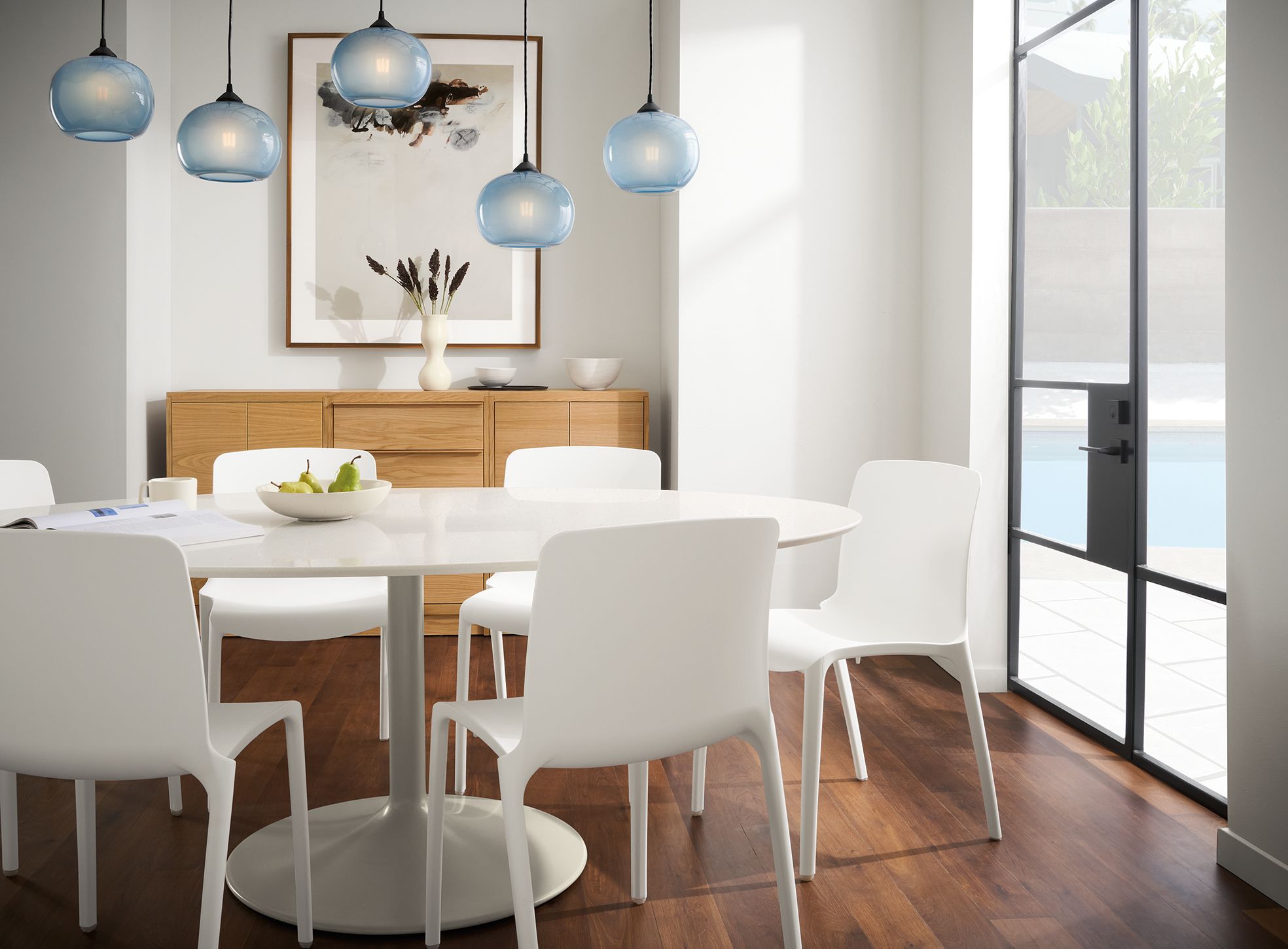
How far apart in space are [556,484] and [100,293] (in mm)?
2264

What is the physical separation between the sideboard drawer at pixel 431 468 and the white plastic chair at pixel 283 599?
1.22 m

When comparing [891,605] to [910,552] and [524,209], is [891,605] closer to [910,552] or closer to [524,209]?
[910,552]

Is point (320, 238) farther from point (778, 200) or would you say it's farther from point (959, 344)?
point (959, 344)

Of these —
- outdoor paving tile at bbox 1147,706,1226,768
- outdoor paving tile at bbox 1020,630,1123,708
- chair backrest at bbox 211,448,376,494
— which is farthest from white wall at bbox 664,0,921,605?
outdoor paving tile at bbox 1147,706,1226,768

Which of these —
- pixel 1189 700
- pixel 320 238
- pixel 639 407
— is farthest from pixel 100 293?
pixel 1189 700

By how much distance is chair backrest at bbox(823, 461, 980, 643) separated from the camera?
234 centimetres

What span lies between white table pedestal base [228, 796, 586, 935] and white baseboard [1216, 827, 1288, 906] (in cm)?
133

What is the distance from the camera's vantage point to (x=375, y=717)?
3178 mm

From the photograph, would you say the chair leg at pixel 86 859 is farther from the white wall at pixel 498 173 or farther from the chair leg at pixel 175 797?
the white wall at pixel 498 173

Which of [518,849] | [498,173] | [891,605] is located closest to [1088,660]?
[891,605]

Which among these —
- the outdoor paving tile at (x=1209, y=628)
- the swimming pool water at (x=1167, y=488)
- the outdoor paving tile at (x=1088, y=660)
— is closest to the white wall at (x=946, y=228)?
the swimming pool water at (x=1167, y=488)

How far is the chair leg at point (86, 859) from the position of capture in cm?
188

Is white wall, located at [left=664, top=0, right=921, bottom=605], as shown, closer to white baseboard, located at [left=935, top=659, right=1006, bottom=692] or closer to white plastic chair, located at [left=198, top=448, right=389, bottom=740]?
white baseboard, located at [left=935, top=659, right=1006, bottom=692]

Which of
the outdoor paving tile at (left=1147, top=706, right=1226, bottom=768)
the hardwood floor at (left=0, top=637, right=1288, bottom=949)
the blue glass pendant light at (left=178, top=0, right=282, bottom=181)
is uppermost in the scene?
the blue glass pendant light at (left=178, top=0, right=282, bottom=181)
